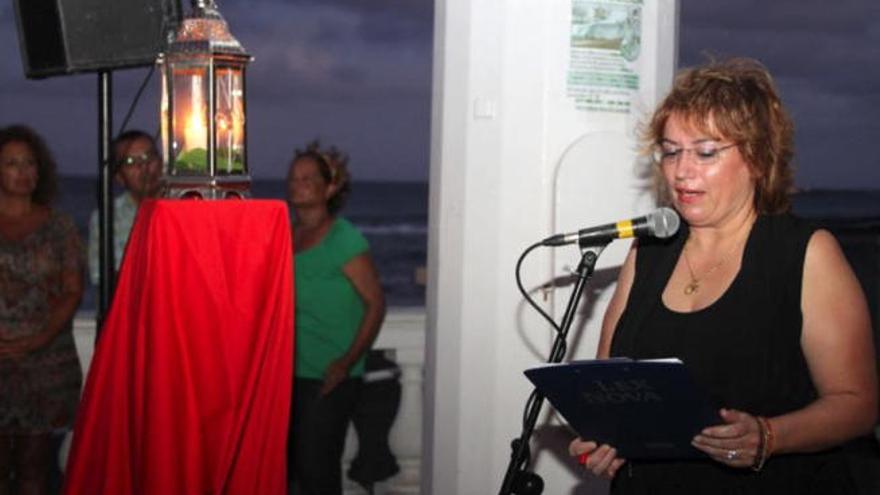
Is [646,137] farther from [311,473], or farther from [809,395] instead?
[311,473]

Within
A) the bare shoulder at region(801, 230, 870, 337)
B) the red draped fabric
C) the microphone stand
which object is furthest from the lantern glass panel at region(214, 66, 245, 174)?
the bare shoulder at region(801, 230, 870, 337)

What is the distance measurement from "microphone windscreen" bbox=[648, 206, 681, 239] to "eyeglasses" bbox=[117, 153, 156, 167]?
3216 mm

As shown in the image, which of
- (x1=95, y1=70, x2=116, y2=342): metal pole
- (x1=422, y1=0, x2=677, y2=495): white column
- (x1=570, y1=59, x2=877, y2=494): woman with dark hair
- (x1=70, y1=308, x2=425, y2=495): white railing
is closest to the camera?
(x1=570, y1=59, x2=877, y2=494): woman with dark hair

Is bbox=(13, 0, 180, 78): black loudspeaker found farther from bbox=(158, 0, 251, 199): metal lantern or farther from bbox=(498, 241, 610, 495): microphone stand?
bbox=(498, 241, 610, 495): microphone stand

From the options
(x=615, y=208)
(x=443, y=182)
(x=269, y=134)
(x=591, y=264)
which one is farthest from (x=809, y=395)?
(x=269, y=134)

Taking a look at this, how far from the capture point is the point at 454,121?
12.6 feet

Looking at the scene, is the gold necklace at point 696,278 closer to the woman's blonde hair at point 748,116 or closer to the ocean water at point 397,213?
the woman's blonde hair at point 748,116

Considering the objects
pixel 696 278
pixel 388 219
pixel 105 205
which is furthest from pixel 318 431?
pixel 388 219

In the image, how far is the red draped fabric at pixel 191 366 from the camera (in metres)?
2.61

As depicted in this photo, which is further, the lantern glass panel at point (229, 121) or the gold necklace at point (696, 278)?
the lantern glass panel at point (229, 121)

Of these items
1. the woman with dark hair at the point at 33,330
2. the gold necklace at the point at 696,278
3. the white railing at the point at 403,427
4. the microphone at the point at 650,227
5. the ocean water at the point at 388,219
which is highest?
the microphone at the point at 650,227

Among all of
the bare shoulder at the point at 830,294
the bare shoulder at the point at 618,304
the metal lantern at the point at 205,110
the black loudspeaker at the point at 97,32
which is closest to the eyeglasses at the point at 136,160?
the black loudspeaker at the point at 97,32

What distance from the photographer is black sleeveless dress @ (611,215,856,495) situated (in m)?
Answer: 2.31

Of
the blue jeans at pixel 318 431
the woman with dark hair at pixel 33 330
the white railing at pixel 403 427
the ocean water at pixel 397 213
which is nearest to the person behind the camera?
the woman with dark hair at pixel 33 330
